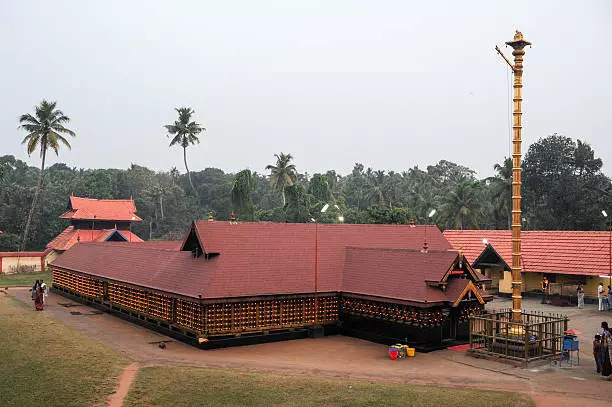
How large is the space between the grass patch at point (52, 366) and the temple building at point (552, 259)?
25682 millimetres

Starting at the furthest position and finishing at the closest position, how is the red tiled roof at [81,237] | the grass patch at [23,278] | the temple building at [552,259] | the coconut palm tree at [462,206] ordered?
the coconut palm tree at [462,206] → the red tiled roof at [81,237] → the grass patch at [23,278] → the temple building at [552,259]

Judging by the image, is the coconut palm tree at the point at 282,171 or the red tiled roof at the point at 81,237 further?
the coconut palm tree at the point at 282,171

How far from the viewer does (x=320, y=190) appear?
83.8m

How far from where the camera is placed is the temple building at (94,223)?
201ft

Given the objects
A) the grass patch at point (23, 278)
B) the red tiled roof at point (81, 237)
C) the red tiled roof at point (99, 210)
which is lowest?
the grass patch at point (23, 278)

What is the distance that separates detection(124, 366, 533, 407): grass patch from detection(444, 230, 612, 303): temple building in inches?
886

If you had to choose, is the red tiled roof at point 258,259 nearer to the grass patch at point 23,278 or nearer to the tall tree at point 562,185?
the grass patch at point 23,278

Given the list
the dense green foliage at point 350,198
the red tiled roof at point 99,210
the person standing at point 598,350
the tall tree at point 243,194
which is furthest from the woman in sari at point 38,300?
the tall tree at point 243,194

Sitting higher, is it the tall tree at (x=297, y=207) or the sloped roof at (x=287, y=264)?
the tall tree at (x=297, y=207)

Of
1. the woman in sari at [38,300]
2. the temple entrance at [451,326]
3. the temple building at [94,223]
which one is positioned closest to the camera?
the temple entrance at [451,326]

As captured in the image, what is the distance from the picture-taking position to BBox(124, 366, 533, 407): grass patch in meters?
17.9

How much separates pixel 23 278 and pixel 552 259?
151ft

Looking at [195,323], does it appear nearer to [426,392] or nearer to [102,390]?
[102,390]

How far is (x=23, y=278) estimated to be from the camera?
54.7 metres
